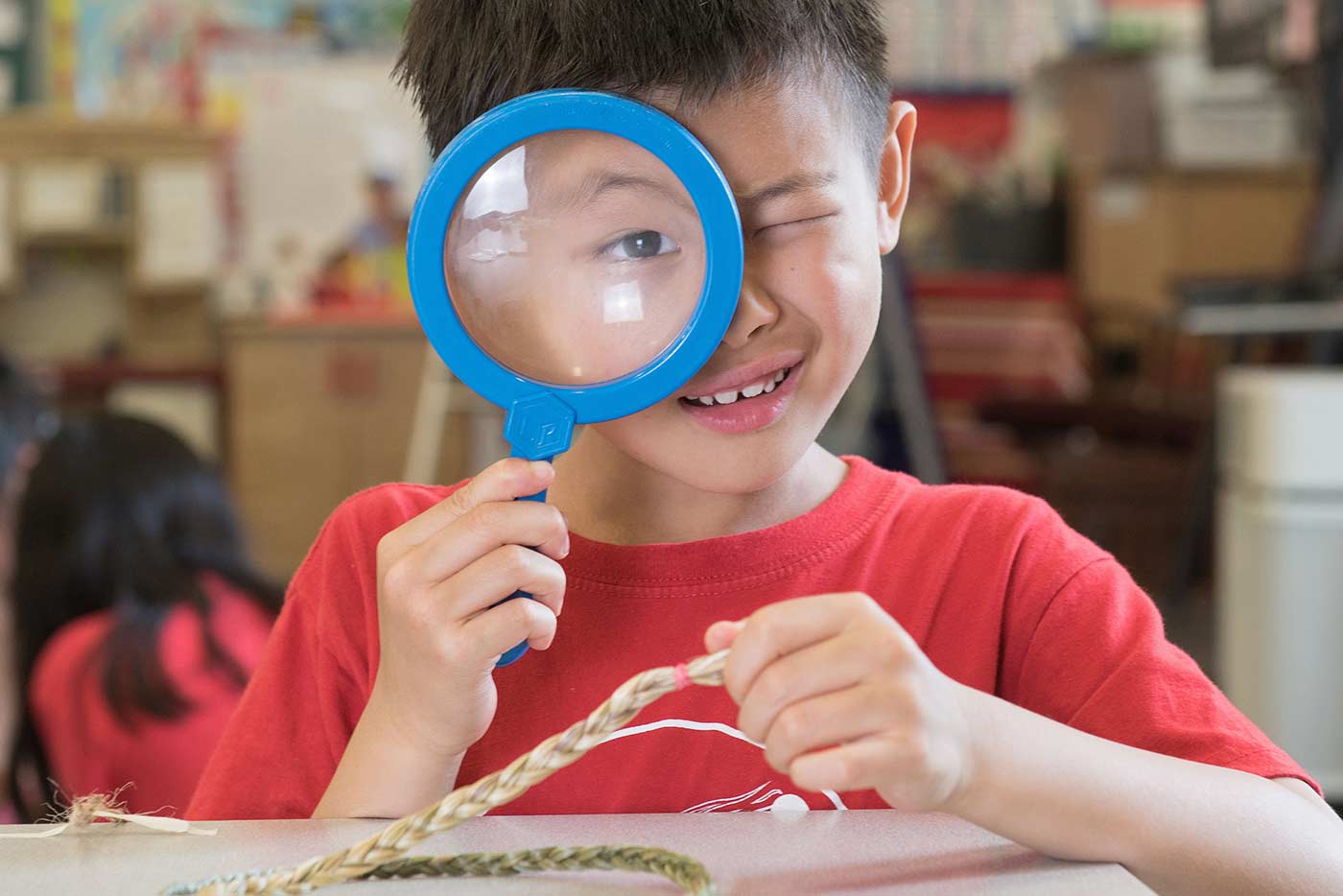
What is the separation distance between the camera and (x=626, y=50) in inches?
31.4

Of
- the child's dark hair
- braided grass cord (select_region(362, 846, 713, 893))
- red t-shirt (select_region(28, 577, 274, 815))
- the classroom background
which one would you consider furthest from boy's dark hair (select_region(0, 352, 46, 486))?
braided grass cord (select_region(362, 846, 713, 893))

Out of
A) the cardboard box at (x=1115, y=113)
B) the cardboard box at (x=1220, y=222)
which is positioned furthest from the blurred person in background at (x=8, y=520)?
the cardboard box at (x=1115, y=113)

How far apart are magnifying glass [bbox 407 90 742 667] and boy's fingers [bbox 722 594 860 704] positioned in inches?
6.7

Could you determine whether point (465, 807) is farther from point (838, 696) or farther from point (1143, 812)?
point (1143, 812)

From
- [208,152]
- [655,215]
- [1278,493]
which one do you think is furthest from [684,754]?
[208,152]

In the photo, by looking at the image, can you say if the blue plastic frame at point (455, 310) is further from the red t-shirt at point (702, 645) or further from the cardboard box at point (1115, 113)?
the cardboard box at point (1115, 113)

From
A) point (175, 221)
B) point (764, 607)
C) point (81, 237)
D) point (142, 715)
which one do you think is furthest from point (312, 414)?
point (764, 607)

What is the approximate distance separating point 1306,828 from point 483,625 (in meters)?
0.40

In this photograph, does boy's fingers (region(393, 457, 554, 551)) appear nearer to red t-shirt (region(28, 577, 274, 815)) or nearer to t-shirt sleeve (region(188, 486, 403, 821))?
t-shirt sleeve (region(188, 486, 403, 821))

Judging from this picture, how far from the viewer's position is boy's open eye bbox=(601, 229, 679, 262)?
2.52ft

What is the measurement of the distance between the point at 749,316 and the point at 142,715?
4.25ft

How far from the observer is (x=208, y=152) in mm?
5477

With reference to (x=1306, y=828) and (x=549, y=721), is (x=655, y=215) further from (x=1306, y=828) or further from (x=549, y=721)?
(x=1306, y=828)

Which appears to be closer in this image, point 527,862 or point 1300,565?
point 527,862
